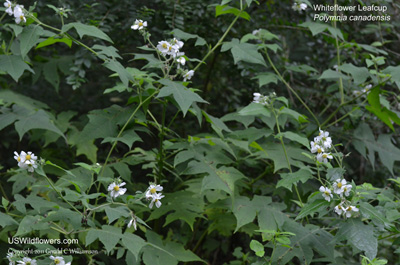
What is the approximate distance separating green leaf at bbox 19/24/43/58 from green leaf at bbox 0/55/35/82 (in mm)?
147

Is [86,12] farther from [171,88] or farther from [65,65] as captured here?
[171,88]

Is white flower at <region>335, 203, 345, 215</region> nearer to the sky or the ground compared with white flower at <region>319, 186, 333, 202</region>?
nearer to the ground

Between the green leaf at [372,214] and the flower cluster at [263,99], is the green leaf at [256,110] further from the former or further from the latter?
the green leaf at [372,214]

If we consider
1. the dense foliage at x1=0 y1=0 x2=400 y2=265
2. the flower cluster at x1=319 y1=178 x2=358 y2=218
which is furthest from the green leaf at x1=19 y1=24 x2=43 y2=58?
the flower cluster at x1=319 y1=178 x2=358 y2=218

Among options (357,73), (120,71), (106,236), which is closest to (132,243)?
(106,236)

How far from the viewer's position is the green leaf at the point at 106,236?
5.53 feet

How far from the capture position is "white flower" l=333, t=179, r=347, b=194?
172 centimetres

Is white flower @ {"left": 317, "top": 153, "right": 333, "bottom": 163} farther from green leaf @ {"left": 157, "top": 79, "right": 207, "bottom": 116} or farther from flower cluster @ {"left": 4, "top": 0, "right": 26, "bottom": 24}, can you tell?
flower cluster @ {"left": 4, "top": 0, "right": 26, "bottom": 24}

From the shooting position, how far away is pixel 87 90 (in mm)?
3707

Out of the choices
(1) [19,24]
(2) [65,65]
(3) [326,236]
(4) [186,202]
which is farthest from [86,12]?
(3) [326,236]

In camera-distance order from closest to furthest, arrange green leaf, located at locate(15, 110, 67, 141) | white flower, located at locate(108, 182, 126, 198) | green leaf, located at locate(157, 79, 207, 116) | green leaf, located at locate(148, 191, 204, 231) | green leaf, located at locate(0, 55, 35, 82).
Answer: white flower, located at locate(108, 182, 126, 198)
green leaf, located at locate(157, 79, 207, 116)
green leaf, located at locate(0, 55, 35, 82)
green leaf, located at locate(148, 191, 204, 231)
green leaf, located at locate(15, 110, 67, 141)

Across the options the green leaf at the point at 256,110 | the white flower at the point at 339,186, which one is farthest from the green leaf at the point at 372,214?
the green leaf at the point at 256,110

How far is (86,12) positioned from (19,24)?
0.88m

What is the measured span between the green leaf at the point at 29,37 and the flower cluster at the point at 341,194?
4.19 feet
